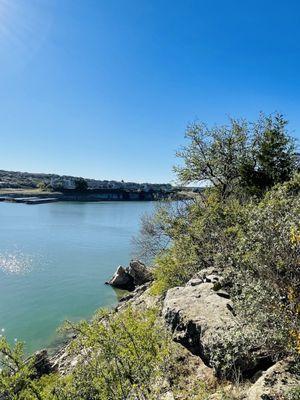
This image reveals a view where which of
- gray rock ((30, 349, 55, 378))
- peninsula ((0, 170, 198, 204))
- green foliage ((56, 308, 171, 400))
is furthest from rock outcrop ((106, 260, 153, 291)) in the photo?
peninsula ((0, 170, 198, 204))

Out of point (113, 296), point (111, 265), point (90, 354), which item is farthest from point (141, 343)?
point (111, 265)

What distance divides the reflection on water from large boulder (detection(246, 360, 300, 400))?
99.0ft

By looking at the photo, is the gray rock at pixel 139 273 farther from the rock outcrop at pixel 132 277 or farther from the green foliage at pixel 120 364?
the green foliage at pixel 120 364

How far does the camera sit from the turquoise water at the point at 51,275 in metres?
21.8

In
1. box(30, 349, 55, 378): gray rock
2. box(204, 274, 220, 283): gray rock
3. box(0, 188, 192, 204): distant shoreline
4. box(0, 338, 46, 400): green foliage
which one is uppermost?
box(0, 188, 192, 204): distant shoreline

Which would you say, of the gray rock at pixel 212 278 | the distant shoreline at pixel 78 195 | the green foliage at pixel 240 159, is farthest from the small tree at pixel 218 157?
the distant shoreline at pixel 78 195

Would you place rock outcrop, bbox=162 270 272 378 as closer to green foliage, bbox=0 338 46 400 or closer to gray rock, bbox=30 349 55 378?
green foliage, bbox=0 338 46 400

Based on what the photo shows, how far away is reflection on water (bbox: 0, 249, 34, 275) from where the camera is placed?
3359 centimetres

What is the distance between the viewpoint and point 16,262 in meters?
36.3

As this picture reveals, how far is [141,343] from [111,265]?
29.5 metres

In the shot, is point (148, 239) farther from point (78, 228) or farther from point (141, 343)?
point (78, 228)

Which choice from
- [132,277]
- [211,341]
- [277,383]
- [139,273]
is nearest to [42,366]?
[211,341]

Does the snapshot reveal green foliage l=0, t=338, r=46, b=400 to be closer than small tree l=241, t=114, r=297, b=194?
Yes

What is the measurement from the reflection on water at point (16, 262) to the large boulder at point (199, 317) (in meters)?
26.2
